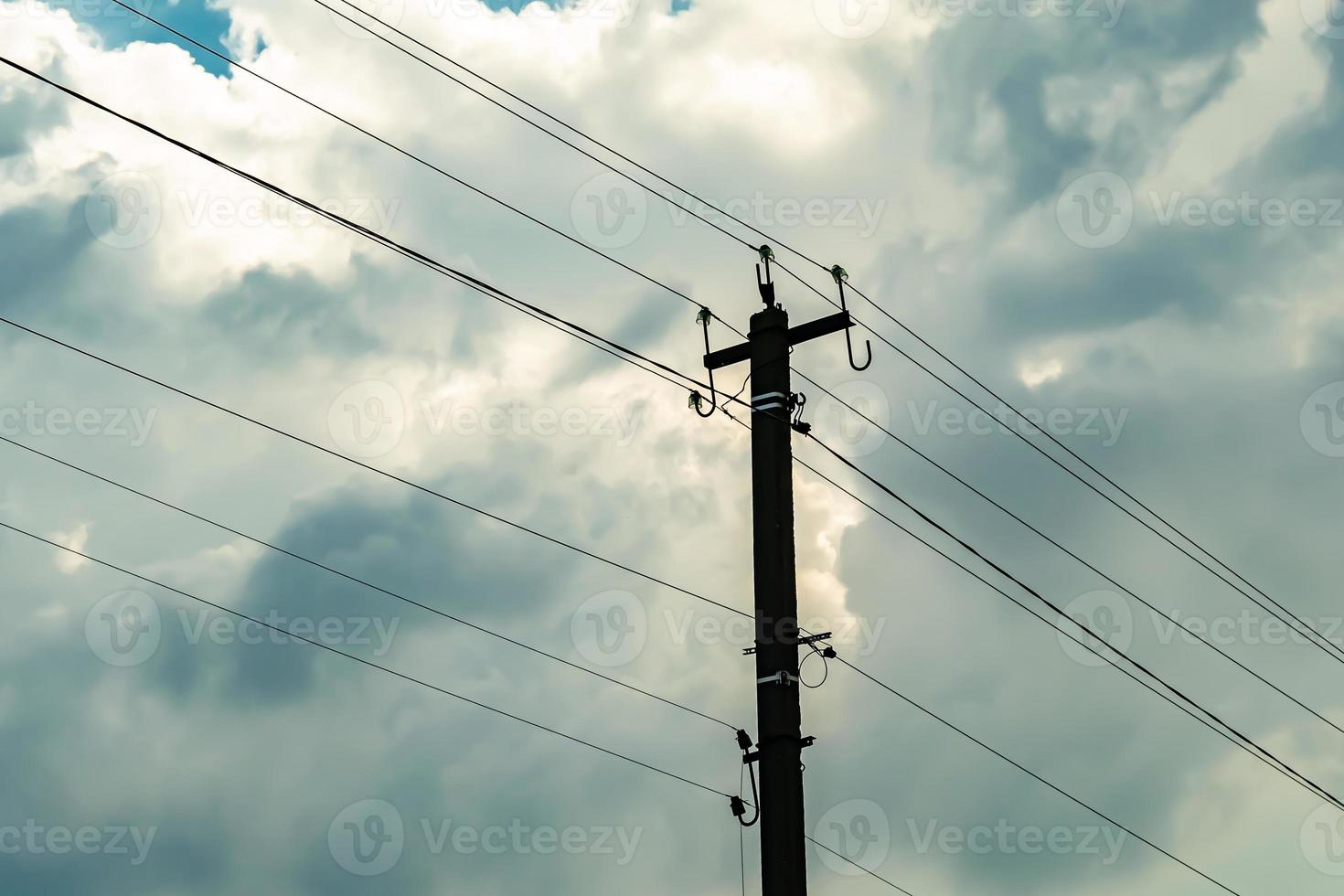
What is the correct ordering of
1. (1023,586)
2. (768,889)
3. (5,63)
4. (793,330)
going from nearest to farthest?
1. (5,63)
2. (768,889)
3. (793,330)
4. (1023,586)

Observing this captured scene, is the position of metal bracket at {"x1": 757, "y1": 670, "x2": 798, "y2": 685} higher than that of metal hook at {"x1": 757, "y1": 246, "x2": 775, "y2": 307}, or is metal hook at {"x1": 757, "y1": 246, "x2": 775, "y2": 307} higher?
metal hook at {"x1": 757, "y1": 246, "x2": 775, "y2": 307}

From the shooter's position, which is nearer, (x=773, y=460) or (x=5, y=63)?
(x=5, y=63)

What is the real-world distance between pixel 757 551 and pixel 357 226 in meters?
5.33

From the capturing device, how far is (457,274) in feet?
49.4

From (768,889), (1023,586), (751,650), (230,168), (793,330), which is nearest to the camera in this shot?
(230,168)

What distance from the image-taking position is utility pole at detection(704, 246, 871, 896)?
15.0m

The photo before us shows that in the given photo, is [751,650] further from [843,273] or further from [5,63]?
[5,63]

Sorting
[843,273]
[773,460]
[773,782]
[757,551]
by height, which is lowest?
[773,782]

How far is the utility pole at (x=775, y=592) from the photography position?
1498 cm

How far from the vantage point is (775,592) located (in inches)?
624

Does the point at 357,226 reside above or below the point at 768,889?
above

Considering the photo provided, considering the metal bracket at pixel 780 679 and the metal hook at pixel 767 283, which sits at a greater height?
the metal hook at pixel 767 283

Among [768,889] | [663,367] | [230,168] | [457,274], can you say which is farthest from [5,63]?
[768,889]

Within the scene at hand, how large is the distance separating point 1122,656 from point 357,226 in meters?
11.5
